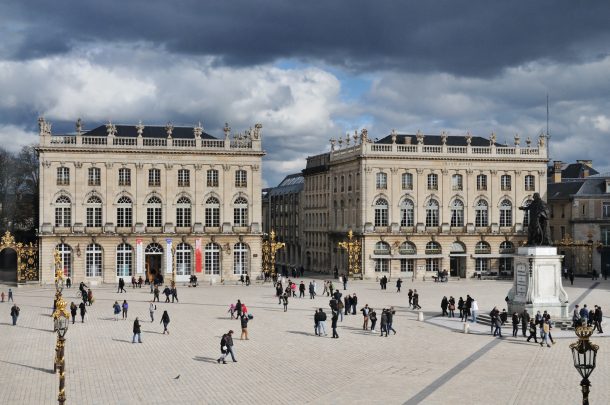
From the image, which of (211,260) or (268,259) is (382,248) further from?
(211,260)

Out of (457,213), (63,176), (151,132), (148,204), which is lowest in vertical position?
(457,213)

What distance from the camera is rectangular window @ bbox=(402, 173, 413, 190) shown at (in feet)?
277

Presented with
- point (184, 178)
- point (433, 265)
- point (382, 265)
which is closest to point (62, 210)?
point (184, 178)

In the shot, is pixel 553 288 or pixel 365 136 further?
pixel 365 136

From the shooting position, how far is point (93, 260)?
246 ft

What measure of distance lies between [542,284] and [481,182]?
141ft

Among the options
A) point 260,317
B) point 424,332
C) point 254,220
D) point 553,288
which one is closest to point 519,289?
point 553,288

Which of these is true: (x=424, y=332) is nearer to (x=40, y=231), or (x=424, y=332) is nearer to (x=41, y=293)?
(x=41, y=293)

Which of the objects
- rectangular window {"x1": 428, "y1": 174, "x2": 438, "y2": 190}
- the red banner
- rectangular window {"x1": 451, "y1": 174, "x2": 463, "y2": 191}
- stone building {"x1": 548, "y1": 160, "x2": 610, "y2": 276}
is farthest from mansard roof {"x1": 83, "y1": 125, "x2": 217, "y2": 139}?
stone building {"x1": 548, "y1": 160, "x2": 610, "y2": 276}

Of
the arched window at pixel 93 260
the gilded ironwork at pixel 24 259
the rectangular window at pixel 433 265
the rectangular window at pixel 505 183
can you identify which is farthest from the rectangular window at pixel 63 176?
the rectangular window at pixel 505 183

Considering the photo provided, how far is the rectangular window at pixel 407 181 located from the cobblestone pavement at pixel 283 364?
34803 mm

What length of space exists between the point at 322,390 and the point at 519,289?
20.6 m

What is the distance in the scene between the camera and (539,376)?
30.5 metres

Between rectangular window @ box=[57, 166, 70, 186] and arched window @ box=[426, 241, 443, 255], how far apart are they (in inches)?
1409
